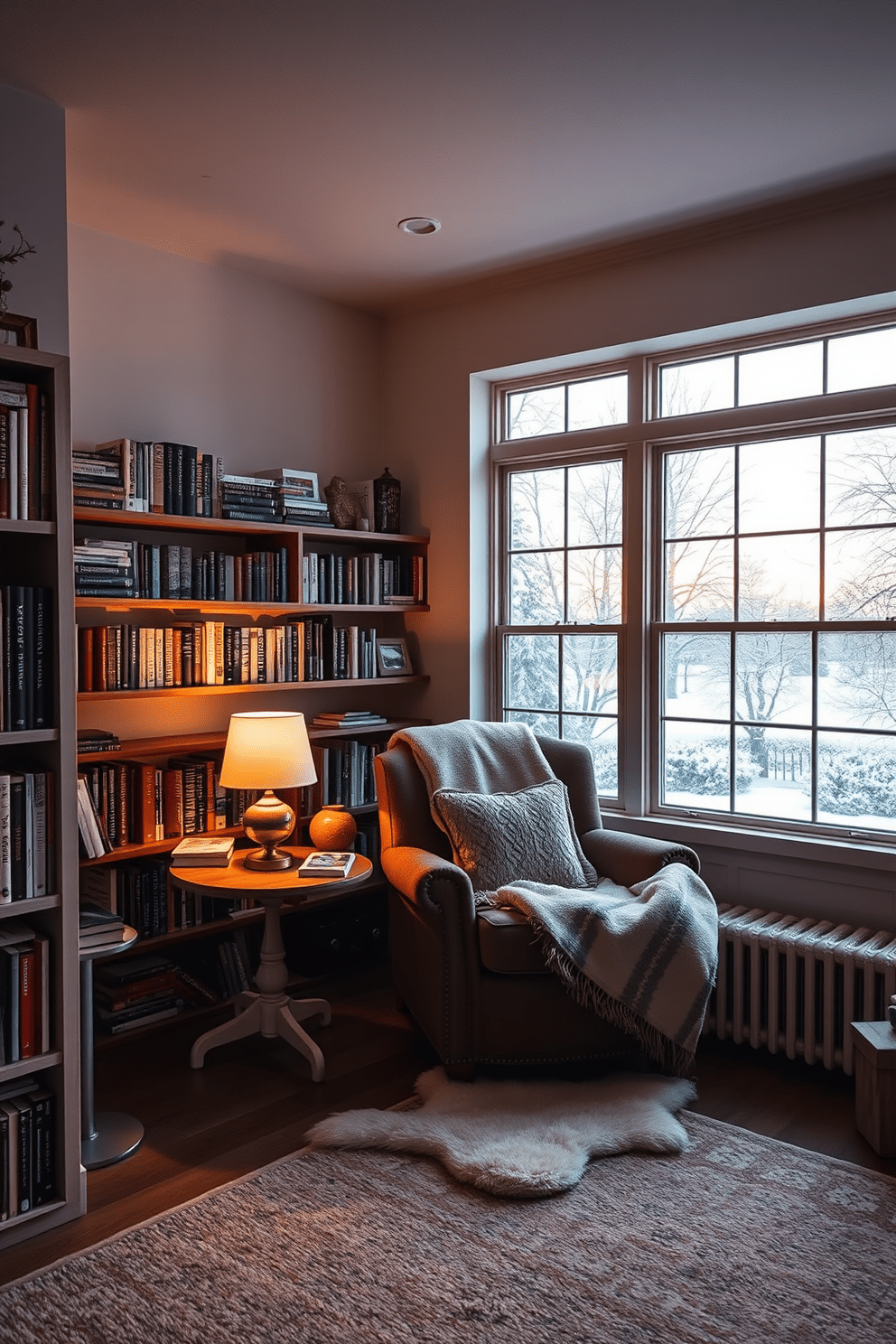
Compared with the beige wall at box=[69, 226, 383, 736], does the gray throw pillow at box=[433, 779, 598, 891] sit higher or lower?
lower

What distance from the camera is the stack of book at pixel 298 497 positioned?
158 inches

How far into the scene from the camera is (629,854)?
3590mm

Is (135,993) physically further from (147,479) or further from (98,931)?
(147,479)

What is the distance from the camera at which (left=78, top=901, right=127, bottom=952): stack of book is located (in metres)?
2.76

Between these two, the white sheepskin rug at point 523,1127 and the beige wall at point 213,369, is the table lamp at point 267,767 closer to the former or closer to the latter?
the beige wall at point 213,369

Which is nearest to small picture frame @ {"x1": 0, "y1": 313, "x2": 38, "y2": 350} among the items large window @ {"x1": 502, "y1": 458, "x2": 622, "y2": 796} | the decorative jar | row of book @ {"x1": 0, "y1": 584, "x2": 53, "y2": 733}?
row of book @ {"x1": 0, "y1": 584, "x2": 53, "y2": 733}

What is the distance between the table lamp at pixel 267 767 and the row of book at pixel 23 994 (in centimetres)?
91

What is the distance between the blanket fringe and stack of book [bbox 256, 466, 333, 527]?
1.90 metres

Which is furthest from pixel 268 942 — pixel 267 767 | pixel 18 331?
pixel 18 331

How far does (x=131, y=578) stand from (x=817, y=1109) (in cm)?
275

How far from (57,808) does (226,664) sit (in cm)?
133

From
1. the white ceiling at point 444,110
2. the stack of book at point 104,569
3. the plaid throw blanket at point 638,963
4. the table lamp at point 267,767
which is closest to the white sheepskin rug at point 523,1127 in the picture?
the plaid throw blanket at point 638,963

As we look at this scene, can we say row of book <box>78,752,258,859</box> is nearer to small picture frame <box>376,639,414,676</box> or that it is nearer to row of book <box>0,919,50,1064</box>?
row of book <box>0,919,50,1064</box>

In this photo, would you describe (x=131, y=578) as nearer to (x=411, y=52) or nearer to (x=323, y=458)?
(x=323, y=458)
